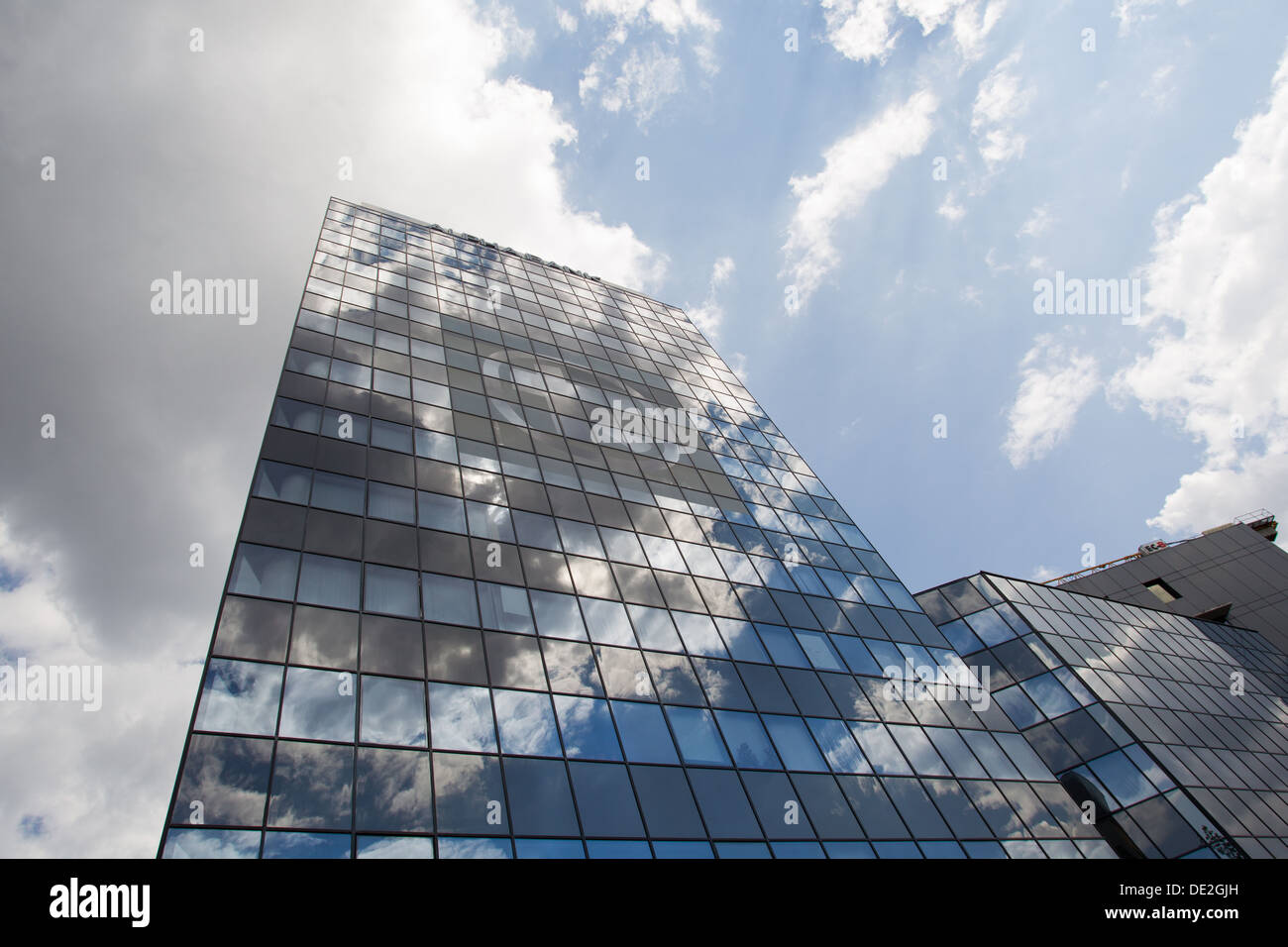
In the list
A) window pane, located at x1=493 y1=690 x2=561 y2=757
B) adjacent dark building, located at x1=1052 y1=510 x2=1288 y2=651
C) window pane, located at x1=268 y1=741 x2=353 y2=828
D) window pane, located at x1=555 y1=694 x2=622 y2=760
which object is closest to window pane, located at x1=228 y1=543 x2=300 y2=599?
window pane, located at x1=268 y1=741 x2=353 y2=828

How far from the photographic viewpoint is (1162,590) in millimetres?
52562

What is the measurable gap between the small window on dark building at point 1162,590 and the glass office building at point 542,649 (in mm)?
40195

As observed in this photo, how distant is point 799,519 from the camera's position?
26938mm

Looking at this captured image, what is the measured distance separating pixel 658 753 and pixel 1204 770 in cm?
2488

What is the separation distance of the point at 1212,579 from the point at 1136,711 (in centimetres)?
3599

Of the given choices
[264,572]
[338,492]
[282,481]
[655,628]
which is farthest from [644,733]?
[282,481]

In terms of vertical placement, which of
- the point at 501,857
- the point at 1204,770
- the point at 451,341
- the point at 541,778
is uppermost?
the point at 451,341

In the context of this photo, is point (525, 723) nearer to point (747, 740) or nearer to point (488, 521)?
point (747, 740)

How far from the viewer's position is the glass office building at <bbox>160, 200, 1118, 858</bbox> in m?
11.5

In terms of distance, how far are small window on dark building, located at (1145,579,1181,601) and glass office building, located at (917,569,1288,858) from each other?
13182 mm

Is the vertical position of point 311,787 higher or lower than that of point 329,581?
lower

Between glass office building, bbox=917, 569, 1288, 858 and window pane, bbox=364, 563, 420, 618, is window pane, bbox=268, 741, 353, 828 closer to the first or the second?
window pane, bbox=364, 563, 420, 618
